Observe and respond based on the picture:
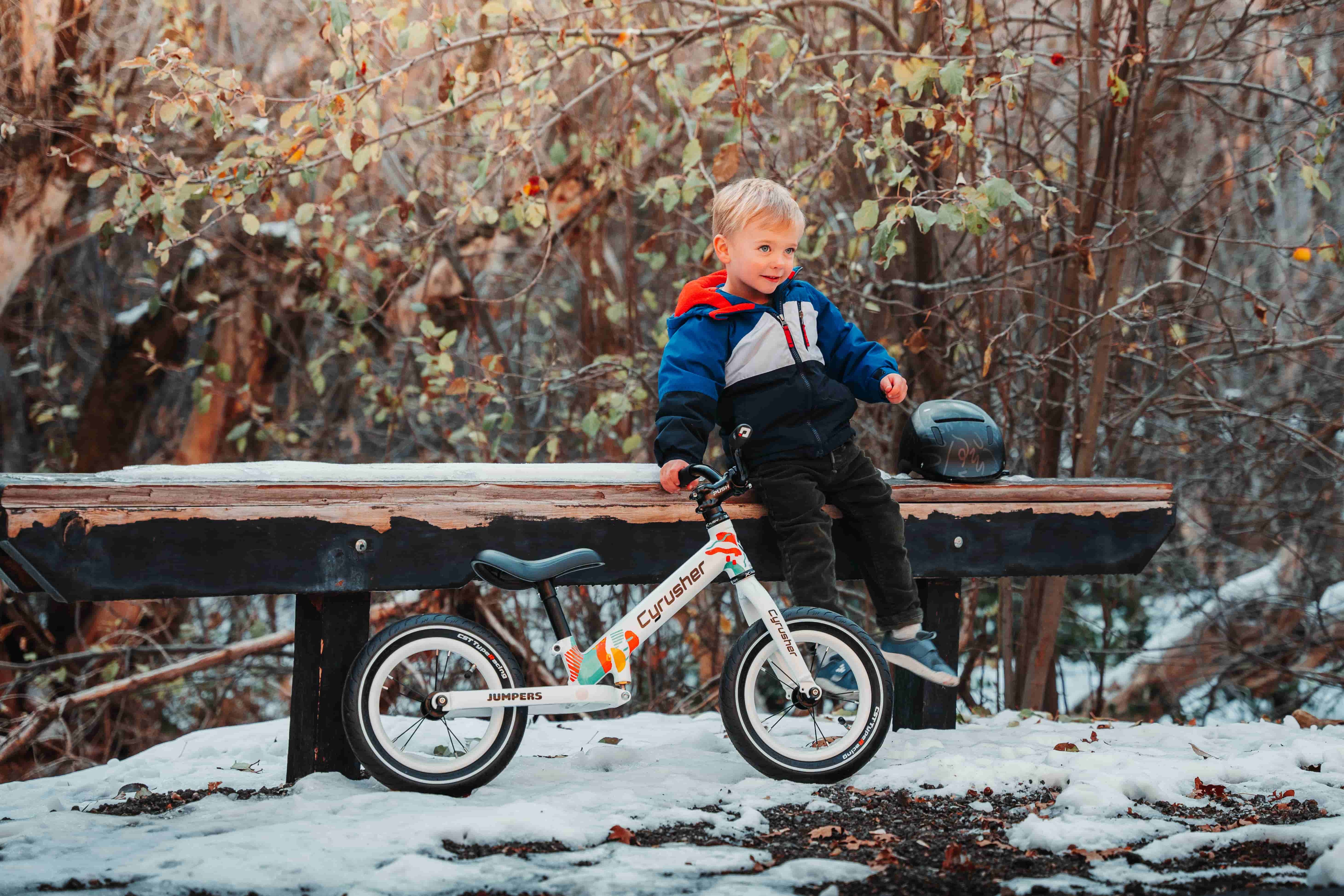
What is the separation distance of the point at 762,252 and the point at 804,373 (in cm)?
37

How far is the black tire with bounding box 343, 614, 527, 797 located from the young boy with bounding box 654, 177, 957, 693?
66 centimetres

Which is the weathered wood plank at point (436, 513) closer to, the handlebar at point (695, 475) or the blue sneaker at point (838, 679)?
the handlebar at point (695, 475)

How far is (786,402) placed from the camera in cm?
329

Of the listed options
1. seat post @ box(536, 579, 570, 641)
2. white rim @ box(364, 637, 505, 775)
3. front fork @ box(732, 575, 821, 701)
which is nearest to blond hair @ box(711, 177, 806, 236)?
front fork @ box(732, 575, 821, 701)

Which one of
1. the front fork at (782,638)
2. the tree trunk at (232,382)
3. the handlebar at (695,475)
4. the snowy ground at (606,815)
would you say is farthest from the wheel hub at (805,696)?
the tree trunk at (232,382)

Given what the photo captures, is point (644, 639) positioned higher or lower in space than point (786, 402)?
Answer: lower

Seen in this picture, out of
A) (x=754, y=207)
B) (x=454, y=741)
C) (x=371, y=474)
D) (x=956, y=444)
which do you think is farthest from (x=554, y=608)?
(x=956, y=444)

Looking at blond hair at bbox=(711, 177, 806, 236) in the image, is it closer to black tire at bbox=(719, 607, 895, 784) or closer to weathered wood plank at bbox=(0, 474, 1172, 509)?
weathered wood plank at bbox=(0, 474, 1172, 509)

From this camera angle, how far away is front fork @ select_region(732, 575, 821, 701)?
10.00ft

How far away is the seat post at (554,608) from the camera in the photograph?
120 inches

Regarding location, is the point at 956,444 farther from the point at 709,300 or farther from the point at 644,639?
the point at 644,639

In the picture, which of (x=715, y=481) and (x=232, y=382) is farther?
(x=232, y=382)

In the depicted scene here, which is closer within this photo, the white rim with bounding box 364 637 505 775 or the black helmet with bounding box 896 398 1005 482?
the white rim with bounding box 364 637 505 775

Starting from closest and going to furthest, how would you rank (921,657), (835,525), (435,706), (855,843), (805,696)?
1. (855,843)
2. (435,706)
3. (805,696)
4. (921,657)
5. (835,525)
